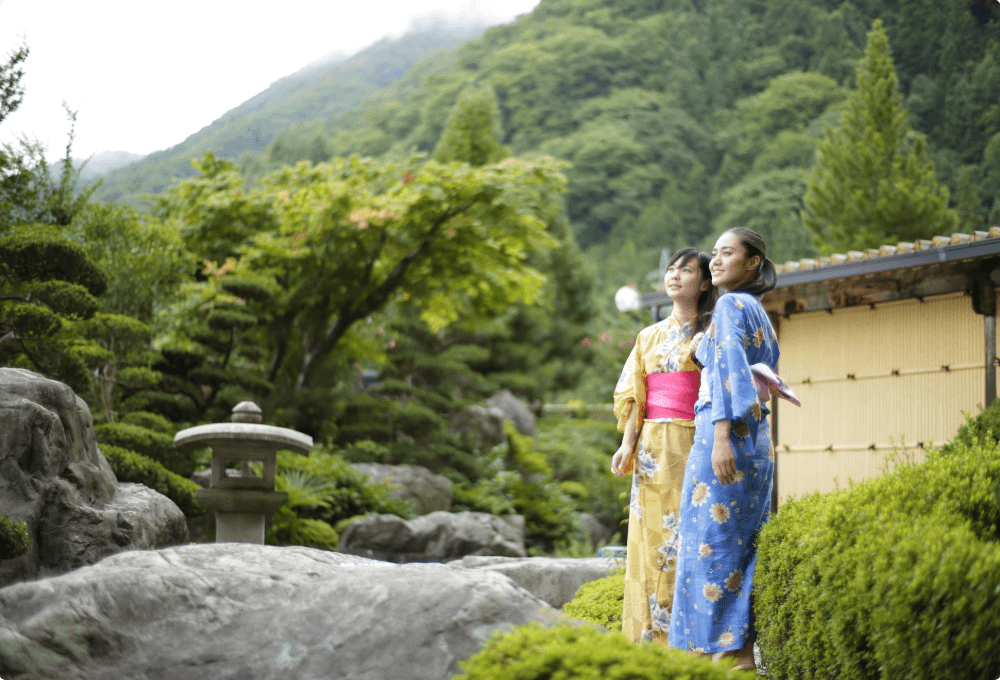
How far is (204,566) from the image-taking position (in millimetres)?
2812

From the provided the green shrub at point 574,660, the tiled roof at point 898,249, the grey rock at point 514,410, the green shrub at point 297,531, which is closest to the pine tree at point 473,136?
the grey rock at point 514,410

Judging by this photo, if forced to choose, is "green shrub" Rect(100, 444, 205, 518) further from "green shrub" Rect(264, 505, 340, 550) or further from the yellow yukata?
the yellow yukata

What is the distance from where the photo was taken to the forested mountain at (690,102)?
28969 millimetres

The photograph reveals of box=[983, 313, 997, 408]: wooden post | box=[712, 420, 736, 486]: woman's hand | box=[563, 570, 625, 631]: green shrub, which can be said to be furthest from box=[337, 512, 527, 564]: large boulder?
box=[712, 420, 736, 486]: woman's hand

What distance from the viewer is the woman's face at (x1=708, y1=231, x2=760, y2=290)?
3.48 meters

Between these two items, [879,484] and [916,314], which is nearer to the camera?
[879,484]

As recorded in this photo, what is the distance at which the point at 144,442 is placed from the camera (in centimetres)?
686

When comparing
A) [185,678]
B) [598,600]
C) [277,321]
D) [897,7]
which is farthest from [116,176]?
[897,7]

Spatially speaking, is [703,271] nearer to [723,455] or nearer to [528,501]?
[723,455]

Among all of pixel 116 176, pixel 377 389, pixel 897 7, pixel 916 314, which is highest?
pixel 897 7

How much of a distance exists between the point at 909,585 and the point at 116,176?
36.8 ft

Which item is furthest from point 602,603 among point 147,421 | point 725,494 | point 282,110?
point 282,110

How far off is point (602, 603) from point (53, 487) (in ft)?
10.3

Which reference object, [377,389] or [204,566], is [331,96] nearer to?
[377,389]
